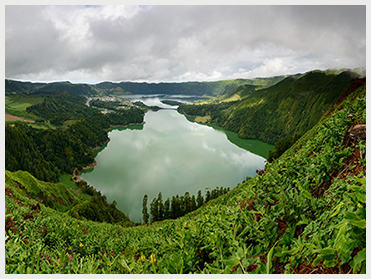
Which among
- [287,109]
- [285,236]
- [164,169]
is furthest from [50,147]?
[287,109]

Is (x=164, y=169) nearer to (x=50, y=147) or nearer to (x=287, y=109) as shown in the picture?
(x=50, y=147)

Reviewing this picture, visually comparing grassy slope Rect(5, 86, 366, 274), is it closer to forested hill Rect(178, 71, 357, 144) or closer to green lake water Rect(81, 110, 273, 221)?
green lake water Rect(81, 110, 273, 221)

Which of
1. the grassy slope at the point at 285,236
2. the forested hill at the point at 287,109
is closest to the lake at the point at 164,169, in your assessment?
the grassy slope at the point at 285,236

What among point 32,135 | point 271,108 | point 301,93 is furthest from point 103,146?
point 301,93

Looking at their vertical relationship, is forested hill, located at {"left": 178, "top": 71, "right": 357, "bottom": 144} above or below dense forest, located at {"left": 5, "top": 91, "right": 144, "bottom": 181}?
above

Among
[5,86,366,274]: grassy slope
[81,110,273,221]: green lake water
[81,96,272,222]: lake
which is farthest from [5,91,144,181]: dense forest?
[5,86,366,274]: grassy slope

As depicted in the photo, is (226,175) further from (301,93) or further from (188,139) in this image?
(301,93)

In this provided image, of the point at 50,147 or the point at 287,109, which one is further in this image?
the point at 287,109
